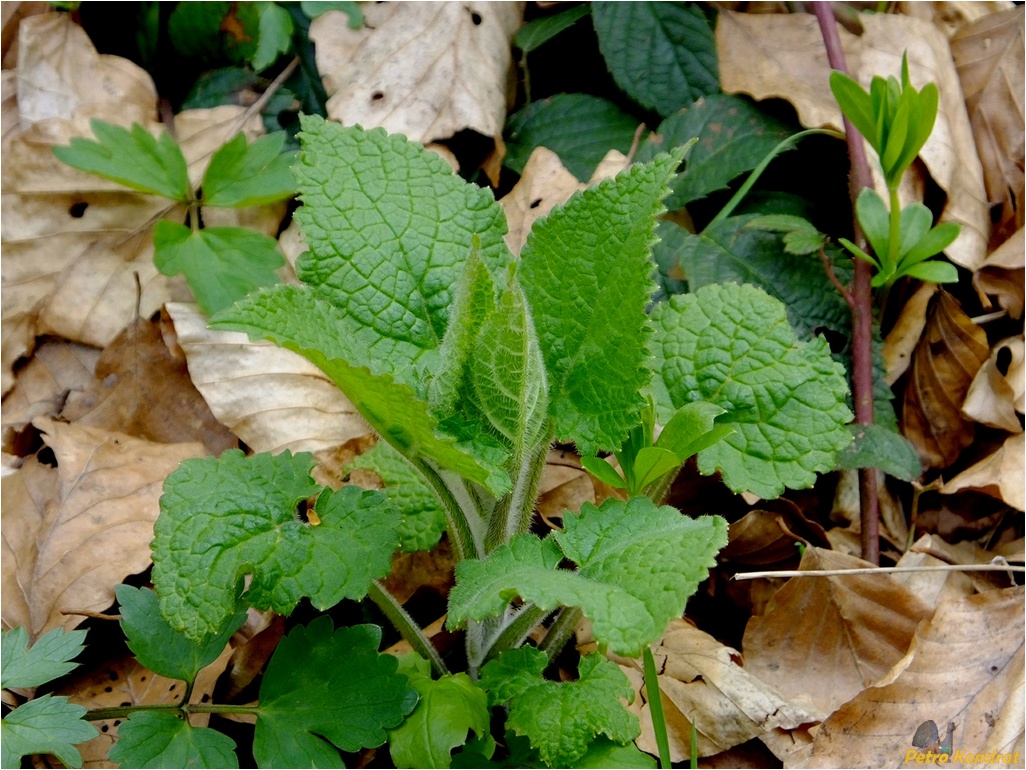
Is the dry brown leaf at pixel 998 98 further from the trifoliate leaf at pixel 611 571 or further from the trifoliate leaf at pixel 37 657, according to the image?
the trifoliate leaf at pixel 37 657

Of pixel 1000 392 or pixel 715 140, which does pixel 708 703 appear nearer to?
pixel 1000 392

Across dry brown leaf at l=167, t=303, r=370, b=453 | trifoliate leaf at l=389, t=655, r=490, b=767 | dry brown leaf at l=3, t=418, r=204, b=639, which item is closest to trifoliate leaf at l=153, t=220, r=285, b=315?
dry brown leaf at l=167, t=303, r=370, b=453

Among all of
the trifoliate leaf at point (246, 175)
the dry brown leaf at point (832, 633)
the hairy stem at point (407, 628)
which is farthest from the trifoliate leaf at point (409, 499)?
the trifoliate leaf at point (246, 175)

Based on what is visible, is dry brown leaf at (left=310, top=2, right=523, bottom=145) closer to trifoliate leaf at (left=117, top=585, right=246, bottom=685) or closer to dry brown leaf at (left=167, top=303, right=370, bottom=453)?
dry brown leaf at (left=167, top=303, right=370, bottom=453)

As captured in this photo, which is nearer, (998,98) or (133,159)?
(133,159)

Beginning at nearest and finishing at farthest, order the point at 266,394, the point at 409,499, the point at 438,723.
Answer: the point at 438,723 → the point at 409,499 → the point at 266,394

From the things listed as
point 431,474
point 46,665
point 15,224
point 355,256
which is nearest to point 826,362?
point 431,474

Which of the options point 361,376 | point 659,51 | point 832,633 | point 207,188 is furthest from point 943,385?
point 207,188

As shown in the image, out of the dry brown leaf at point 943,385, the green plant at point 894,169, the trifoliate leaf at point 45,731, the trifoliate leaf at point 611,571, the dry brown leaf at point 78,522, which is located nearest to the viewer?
the trifoliate leaf at point 611,571
